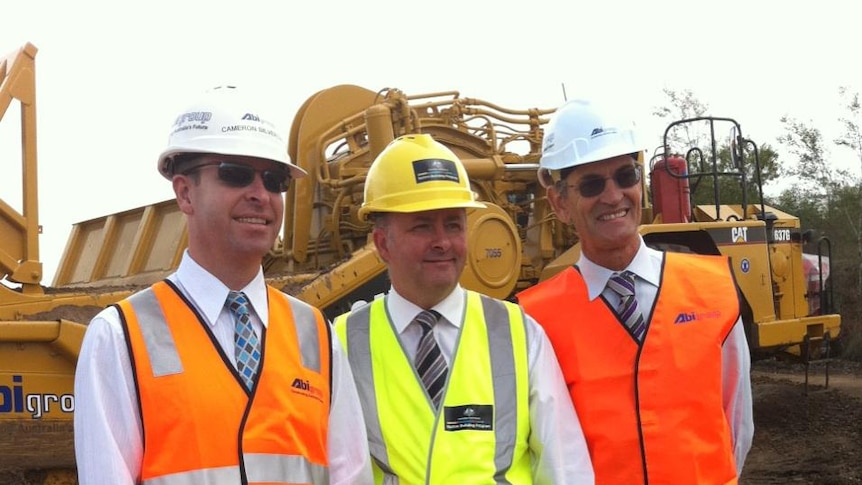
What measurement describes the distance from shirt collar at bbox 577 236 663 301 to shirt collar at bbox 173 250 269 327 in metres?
1.19

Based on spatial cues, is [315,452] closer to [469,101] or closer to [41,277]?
[41,277]

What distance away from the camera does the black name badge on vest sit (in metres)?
2.77

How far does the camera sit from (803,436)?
455 inches

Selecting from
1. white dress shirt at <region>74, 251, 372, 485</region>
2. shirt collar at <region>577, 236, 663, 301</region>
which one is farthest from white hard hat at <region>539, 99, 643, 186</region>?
white dress shirt at <region>74, 251, 372, 485</region>

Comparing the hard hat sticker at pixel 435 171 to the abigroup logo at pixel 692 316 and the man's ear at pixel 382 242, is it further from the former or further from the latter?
the abigroup logo at pixel 692 316

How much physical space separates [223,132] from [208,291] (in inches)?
16.5

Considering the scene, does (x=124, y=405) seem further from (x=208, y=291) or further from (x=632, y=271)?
(x=632, y=271)

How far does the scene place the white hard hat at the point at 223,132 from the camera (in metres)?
2.55

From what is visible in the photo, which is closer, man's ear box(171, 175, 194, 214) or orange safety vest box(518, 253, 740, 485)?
man's ear box(171, 175, 194, 214)

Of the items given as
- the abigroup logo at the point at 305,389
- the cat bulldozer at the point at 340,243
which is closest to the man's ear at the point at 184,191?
the abigroup logo at the point at 305,389

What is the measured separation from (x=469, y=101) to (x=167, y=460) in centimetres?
722

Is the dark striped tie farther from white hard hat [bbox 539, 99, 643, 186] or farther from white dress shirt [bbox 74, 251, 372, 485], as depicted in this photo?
white hard hat [bbox 539, 99, 643, 186]

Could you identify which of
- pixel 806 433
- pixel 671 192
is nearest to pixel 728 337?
pixel 671 192

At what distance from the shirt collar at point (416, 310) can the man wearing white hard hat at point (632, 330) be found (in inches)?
14.8
